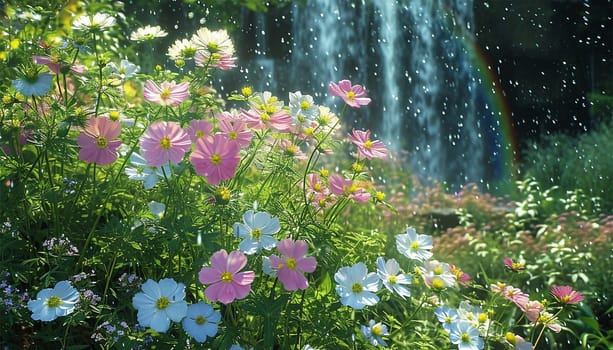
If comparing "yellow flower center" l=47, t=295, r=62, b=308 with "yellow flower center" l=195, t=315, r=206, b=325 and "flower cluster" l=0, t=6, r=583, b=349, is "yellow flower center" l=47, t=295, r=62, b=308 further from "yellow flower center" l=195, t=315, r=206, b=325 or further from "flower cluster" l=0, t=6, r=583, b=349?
"yellow flower center" l=195, t=315, r=206, b=325

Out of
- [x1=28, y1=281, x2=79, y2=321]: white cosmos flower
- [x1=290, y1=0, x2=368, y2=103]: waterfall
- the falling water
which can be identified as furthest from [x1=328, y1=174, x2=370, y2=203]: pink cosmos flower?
[x1=290, y1=0, x2=368, y2=103]: waterfall

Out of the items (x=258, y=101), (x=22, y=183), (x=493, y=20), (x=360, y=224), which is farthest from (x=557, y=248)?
(x=493, y=20)

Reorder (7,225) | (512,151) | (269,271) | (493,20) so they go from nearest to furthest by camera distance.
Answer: (269,271)
(7,225)
(512,151)
(493,20)

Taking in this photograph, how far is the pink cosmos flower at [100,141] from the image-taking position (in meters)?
1.08

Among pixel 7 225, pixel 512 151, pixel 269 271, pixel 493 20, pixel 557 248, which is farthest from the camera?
pixel 493 20

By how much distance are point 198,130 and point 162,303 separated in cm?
27

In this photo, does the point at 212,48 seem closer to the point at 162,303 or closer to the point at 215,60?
the point at 215,60

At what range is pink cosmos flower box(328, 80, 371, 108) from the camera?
124cm

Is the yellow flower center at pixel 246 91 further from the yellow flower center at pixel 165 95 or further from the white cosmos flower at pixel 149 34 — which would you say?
the white cosmos flower at pixel 149 34

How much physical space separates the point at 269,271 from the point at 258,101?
34 centimetres

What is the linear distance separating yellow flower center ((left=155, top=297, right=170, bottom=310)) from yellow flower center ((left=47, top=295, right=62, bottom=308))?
161 millimetres

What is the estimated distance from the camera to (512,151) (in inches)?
277

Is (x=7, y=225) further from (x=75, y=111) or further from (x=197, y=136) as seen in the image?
(x=197, y=136)

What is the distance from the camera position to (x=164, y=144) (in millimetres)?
994
